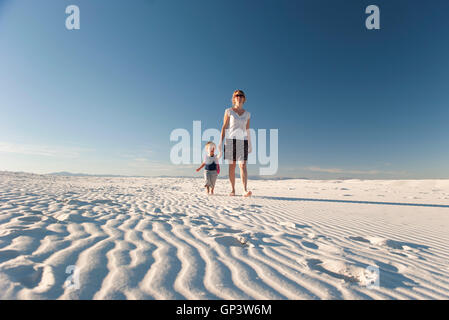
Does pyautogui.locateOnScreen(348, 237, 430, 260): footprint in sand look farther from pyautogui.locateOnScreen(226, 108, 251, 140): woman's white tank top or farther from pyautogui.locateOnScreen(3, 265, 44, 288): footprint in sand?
pyautogui.locateOnScreen(226, 108, 251, 140): woman's white tank top

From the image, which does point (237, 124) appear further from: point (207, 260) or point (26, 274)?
point (26, 274)

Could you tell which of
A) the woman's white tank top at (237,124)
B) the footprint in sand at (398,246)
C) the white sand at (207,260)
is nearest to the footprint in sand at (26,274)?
the white sand at (207,260)

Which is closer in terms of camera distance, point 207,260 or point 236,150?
point 207,260

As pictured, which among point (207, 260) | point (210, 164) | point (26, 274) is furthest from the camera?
point (210, 164)

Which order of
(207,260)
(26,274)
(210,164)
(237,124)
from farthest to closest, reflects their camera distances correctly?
(210,164) < (237,124) < (207,260) < (26,274)

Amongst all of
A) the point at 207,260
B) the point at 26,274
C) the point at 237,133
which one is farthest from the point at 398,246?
the point at 237,133

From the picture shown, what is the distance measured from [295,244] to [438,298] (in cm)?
103

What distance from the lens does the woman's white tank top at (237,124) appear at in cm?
554

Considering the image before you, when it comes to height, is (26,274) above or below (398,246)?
above

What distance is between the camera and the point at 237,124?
5543mm

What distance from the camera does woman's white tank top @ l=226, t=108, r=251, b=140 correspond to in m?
5.54

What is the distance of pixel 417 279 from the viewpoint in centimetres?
148

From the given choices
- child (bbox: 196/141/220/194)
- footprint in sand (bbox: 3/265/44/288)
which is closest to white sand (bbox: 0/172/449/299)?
footprint in sand (bbox: 3/265/44/288)
